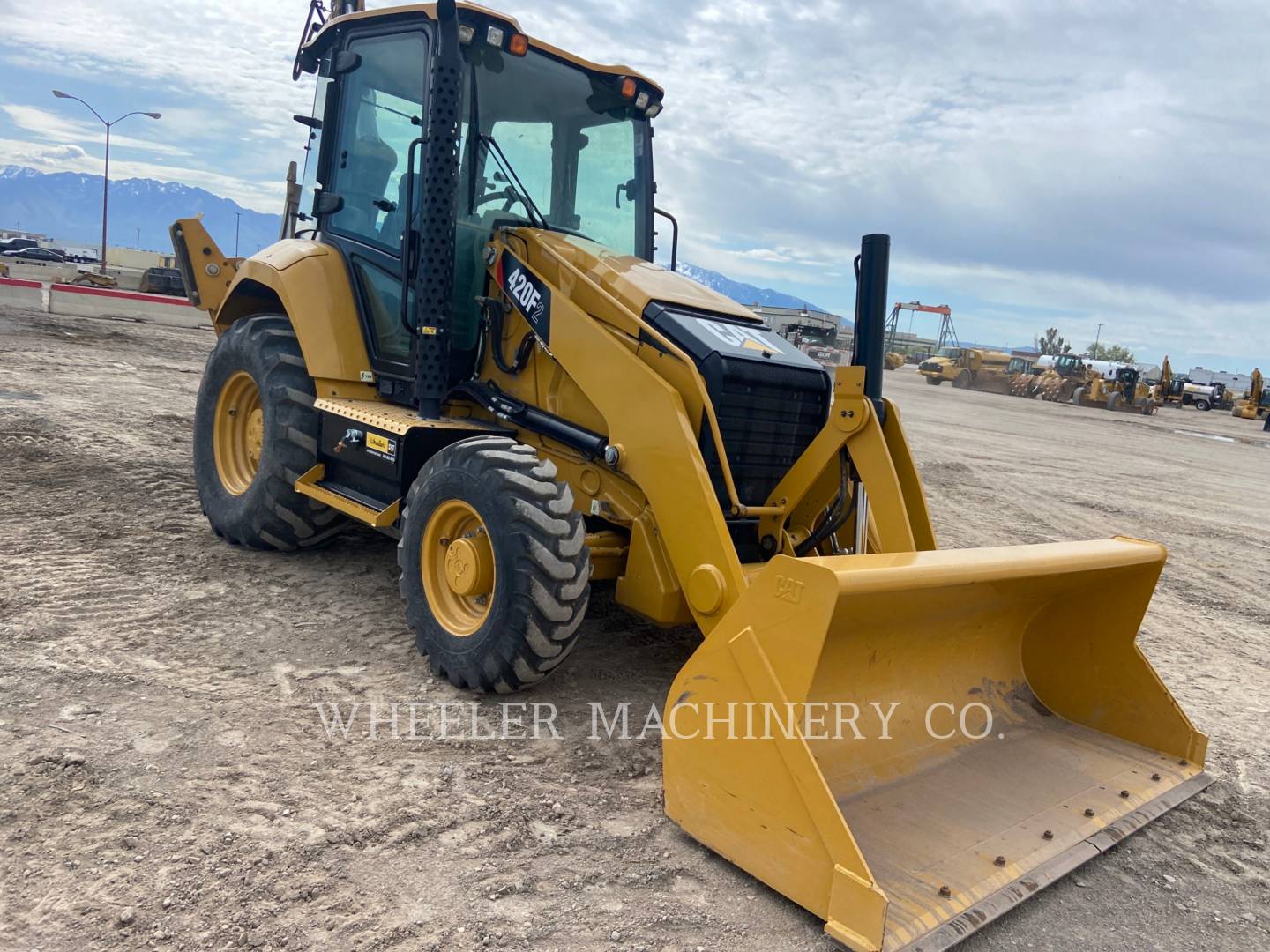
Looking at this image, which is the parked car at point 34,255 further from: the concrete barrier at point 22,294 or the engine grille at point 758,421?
the engine grille at point 758,421

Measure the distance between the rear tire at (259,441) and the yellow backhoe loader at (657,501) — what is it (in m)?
0.02

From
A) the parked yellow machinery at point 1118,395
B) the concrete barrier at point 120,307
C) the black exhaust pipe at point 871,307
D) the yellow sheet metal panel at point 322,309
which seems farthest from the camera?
the parked yellow machinery at point 1118,395

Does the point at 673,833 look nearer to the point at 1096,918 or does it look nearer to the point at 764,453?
the point at 1096,918

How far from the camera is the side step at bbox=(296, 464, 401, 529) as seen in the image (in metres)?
4.46

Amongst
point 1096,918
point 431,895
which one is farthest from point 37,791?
point 1096,918

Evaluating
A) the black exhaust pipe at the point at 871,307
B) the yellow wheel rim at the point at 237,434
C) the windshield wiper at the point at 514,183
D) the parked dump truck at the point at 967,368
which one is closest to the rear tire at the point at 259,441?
the yellow wheel rim at the point at 237,434

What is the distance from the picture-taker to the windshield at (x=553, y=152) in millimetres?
4648

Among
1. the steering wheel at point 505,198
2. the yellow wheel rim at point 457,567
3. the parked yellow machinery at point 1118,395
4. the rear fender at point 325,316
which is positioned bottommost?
the yellow wheel rim at point 457,567

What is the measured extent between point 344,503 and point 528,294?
1.44 metres

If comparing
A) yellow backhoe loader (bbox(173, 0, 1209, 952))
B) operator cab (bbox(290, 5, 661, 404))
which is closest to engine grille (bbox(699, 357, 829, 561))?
yellow backhoe loader (bbox(173, 0, 1209, 952))

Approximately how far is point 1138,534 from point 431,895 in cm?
911

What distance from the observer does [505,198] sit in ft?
15.7

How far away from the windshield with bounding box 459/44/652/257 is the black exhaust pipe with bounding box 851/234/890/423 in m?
1.81

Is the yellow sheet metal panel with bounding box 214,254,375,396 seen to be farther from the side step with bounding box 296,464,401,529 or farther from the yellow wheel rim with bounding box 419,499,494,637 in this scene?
the yellow wheel rim with bounding box 419,499,494,637
